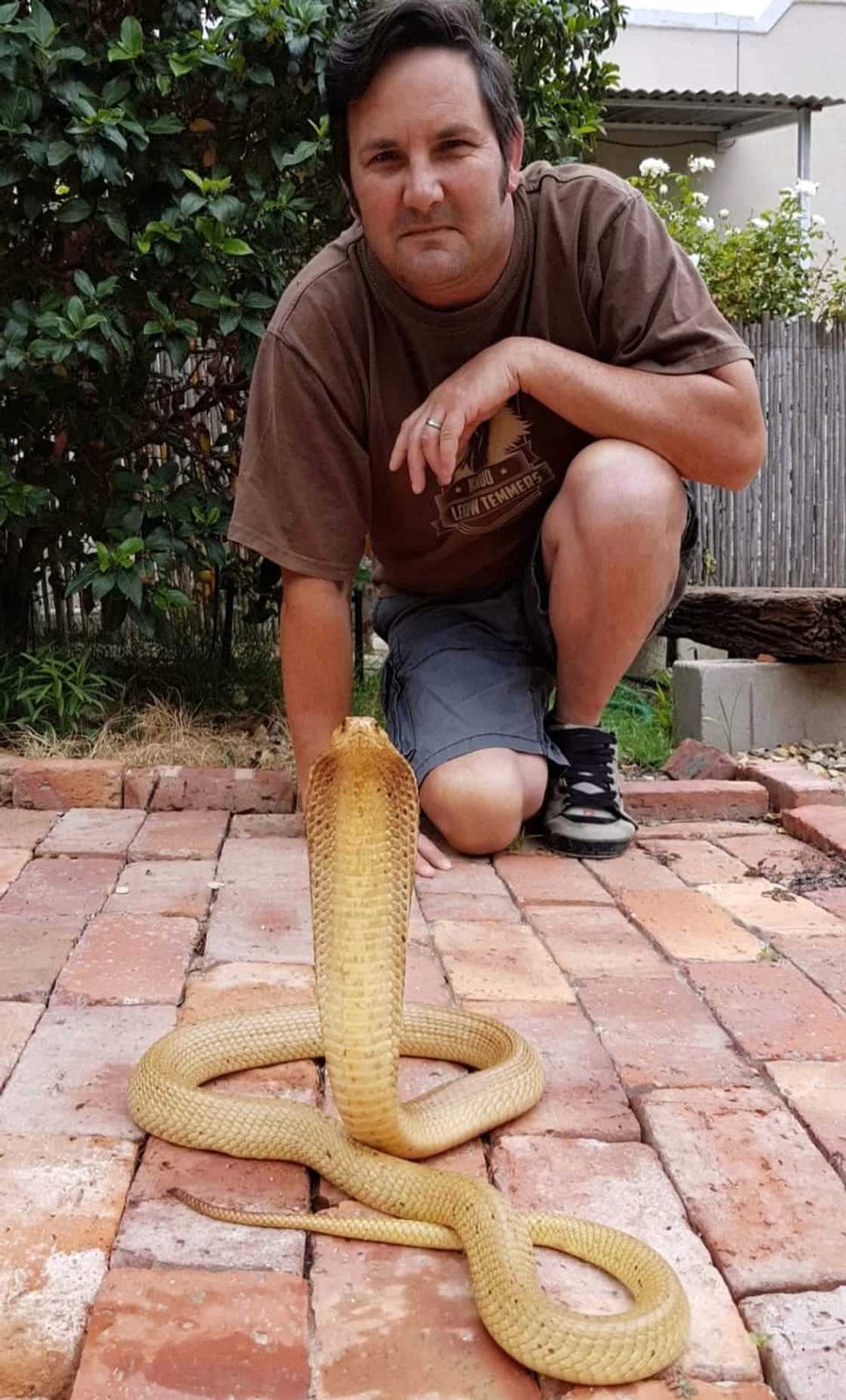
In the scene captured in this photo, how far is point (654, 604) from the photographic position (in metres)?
3.17

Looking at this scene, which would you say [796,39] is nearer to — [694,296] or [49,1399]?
[694,296]

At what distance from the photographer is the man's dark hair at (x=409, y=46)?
259 centimetres

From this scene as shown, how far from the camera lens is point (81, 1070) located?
189 centimetres

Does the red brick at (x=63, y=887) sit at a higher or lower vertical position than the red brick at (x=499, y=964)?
higher

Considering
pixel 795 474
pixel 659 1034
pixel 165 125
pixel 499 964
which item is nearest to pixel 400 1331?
pixel 659 1034

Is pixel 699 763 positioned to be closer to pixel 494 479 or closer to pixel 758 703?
pixel 758 703

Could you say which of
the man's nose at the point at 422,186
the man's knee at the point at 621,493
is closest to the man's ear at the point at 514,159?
the man's nose at the point at 422,186

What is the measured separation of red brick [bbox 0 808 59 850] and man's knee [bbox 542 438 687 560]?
1496 millimetres

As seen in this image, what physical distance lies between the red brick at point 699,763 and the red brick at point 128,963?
1.89 m

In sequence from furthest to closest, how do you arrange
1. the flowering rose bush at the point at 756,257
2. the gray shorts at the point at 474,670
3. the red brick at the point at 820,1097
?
Answer: the flowering rose bush at the point at 756,257, the gray shorts at the point at 474,670, the red brick at the point at 820,1097

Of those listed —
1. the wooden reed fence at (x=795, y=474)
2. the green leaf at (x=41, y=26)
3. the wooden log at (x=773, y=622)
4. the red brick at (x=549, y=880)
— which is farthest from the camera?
the wooden reed fence at (x=795, y=474)

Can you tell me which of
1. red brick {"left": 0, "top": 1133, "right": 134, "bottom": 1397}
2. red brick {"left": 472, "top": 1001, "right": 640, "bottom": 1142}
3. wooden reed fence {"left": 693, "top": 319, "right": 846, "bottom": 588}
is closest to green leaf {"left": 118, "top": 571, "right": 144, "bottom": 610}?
red brick {"left": 472, "top": 1001, "right": 640, "bottom": 1142}

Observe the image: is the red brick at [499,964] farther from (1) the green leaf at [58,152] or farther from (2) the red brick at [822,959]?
(1) the green leaf at [58,152]

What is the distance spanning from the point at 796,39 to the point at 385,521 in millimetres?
10048
